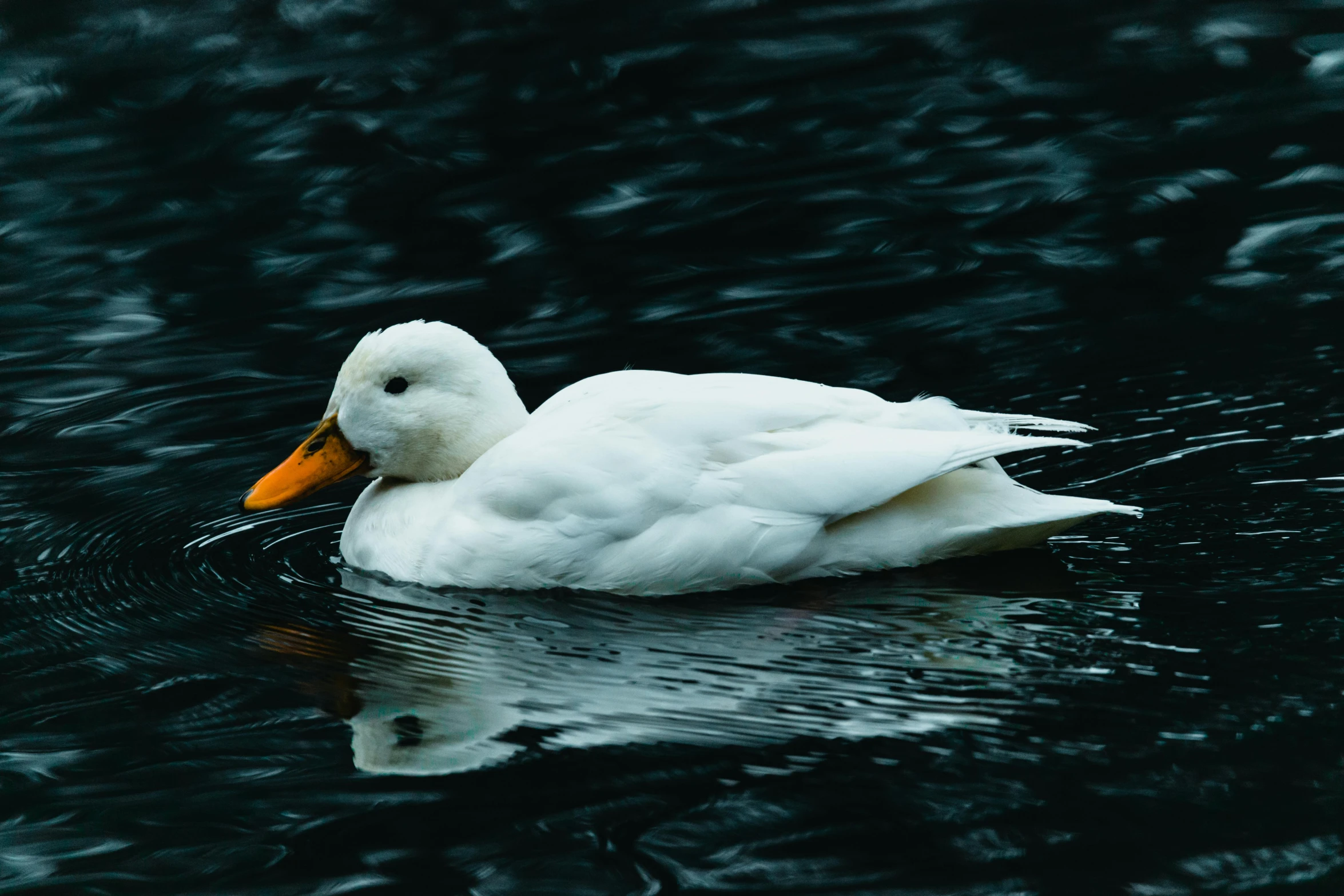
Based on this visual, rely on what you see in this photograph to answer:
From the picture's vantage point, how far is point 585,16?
1193 centimetres

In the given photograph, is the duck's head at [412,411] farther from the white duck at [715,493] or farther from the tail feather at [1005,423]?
the tail feather at [1005,423]

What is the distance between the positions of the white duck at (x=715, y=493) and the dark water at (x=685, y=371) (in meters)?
0.14

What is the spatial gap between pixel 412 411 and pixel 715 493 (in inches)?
44.4

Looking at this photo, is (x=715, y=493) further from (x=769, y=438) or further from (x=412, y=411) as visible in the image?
(x=412, y=411)

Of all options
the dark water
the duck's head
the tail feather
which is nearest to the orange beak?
the duck's head

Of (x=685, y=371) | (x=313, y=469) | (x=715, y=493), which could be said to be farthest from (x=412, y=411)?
(x=685, y=371)

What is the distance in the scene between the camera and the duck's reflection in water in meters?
4.70

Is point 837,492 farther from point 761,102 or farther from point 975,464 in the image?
point 761,102

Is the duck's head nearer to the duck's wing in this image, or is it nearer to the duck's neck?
the duck's neck

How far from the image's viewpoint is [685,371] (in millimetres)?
7527

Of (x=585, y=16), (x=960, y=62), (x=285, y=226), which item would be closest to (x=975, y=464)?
(x=285, y=226)

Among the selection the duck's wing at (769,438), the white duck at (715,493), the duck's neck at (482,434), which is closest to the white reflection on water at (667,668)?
the white duck at (715,493)

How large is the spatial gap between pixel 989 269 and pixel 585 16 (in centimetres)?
458

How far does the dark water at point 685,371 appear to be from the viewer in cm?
429
